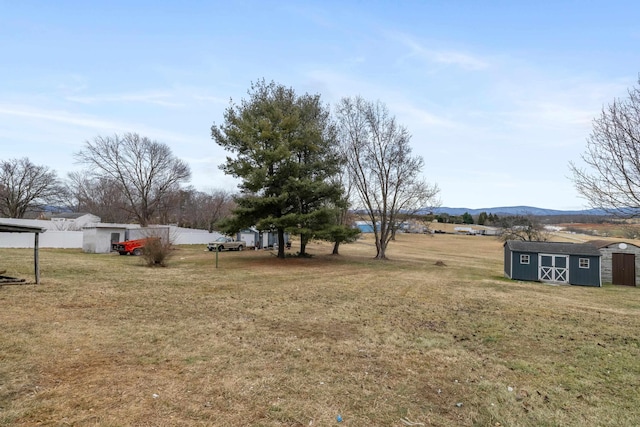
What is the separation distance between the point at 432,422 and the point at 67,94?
2098cm

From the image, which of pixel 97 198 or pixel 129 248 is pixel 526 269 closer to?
pixel 129 248

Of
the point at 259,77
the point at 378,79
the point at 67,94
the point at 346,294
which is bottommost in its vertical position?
the point at 346,294

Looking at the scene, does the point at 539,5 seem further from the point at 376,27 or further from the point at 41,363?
the point at 41,363

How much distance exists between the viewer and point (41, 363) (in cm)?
454

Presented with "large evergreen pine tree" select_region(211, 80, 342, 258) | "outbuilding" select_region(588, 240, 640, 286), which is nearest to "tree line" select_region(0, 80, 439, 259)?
"large evergreen pine tree" select_region(211, 80, 342, 258)

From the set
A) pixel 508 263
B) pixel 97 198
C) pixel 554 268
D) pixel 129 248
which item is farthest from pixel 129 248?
pixel 97 198

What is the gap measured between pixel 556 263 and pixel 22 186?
56.9 meters

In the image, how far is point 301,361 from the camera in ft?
16.8

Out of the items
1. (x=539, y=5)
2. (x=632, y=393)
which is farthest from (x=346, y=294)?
(x=539, y=5)

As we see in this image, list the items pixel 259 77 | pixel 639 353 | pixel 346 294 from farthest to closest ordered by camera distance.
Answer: pixel 259 77 < pixel 346 294 < pixel 639 353

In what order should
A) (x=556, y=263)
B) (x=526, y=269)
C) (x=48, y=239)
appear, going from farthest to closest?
(x=48, y=239) → (x=526, y=269) → (x=556, y=263)

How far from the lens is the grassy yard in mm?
3629

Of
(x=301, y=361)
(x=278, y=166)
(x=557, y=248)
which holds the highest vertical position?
(x=278, y=166)

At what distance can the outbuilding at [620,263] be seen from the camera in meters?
20.8
